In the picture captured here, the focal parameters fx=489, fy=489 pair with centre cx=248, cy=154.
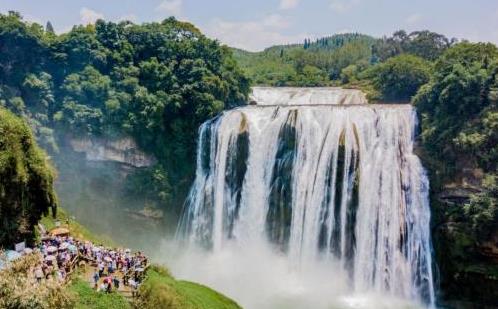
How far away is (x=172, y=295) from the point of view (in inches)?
610

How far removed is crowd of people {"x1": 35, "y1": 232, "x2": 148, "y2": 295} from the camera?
1465 cm

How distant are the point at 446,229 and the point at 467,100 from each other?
20.6 ft

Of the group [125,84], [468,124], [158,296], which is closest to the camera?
[158,296]

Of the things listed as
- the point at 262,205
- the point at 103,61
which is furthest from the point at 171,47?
the point at 262,205

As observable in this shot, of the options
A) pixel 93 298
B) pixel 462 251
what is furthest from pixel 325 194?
pixel 93 298

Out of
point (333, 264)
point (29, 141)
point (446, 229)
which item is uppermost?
point (29, 141)

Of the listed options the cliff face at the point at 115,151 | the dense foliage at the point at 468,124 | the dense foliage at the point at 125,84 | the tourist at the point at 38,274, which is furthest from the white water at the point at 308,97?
the tourist at the point at 38,274

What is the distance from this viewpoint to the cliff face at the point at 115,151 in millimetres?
32250

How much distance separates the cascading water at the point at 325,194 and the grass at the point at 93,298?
1240 cm

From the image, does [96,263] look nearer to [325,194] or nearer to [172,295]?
[172,295]

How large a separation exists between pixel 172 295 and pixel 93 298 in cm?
250

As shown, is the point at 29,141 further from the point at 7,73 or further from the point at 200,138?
the point at 7,73

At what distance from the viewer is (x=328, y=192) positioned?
2497cm

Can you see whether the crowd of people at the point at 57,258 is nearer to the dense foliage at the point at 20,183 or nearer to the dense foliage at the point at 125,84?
the dense foliage at the point at 20,183
